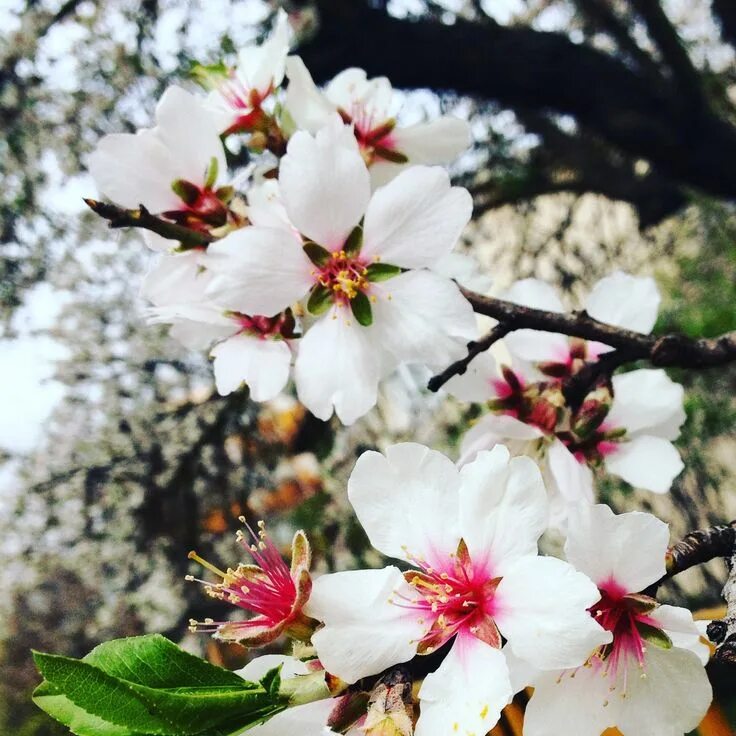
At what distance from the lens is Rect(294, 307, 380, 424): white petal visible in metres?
0.47

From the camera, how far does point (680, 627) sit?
374 mm

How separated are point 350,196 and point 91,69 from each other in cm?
172

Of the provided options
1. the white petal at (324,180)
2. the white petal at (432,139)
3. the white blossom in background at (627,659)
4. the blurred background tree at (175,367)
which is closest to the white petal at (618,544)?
the white blossom in background at (627,659)

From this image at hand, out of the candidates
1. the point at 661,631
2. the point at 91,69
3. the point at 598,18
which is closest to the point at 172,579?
the point at 91,69

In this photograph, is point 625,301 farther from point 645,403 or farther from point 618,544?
point 618,544

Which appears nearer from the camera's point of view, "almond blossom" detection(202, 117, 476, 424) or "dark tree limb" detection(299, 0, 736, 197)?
"almond blossom" detection(202, 117, 476, 424)

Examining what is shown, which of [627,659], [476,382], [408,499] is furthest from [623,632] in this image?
[476,382]

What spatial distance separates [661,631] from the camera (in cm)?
38

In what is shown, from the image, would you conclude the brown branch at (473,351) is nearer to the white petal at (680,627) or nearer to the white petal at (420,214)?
the white petal at (420,214)

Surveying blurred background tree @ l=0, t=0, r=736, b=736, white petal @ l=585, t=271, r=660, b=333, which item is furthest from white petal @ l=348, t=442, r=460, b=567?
blurred background tree @ l=0, t=0, r=736, b=736

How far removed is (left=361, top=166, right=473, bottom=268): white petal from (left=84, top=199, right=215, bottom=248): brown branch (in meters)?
0.12

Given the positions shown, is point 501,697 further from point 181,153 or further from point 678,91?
point 678,91

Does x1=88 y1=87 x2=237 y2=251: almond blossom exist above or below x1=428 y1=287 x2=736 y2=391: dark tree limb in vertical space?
above

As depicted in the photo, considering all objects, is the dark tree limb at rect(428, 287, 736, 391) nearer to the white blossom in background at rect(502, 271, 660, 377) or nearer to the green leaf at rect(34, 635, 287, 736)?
the white blossom in background at rect(502, 271, 660, 377)
